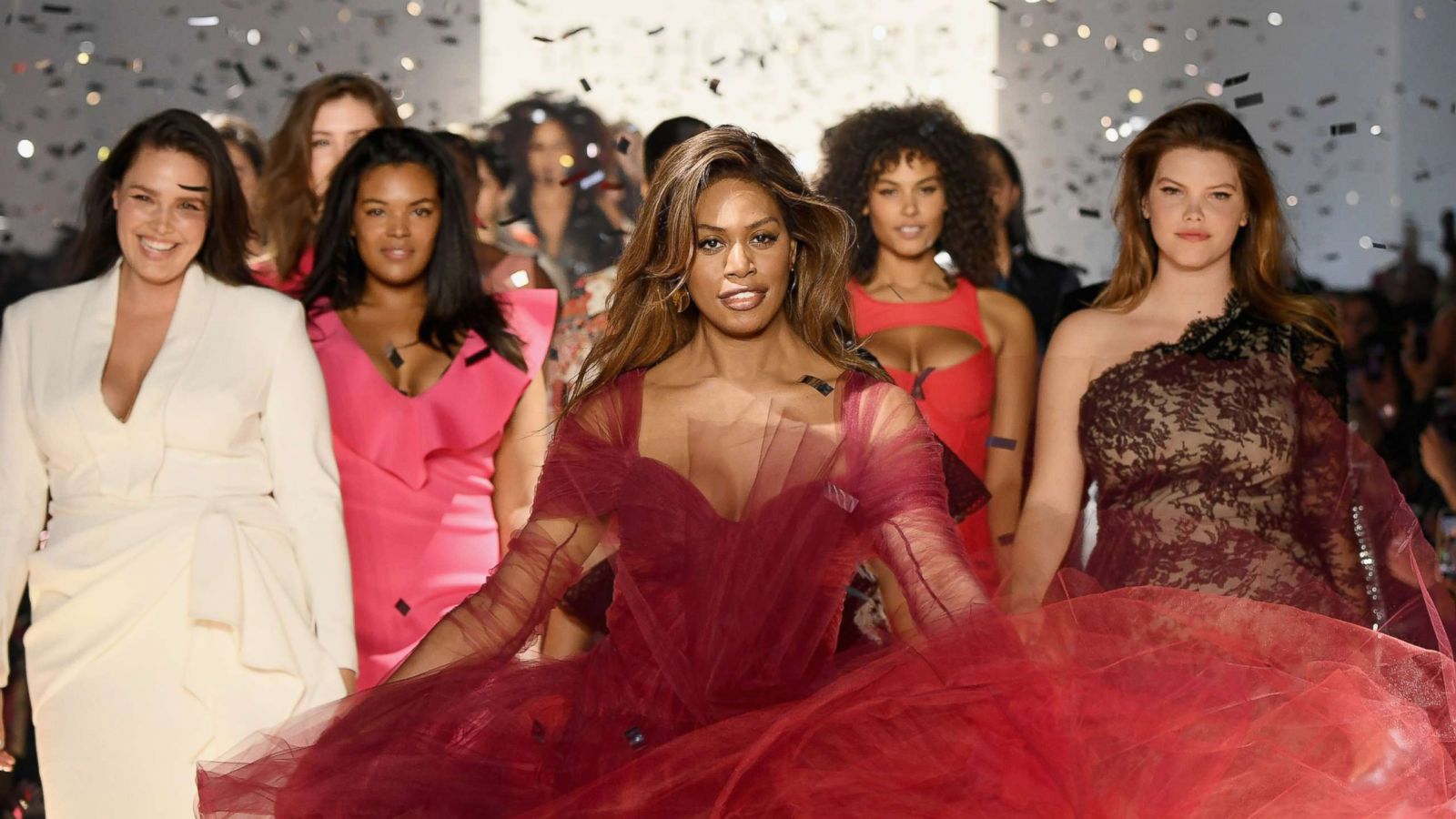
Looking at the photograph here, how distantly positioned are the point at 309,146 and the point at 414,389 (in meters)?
1.36

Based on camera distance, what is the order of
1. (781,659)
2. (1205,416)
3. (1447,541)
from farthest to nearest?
(1447,541) → (1205,416) → (781,659)

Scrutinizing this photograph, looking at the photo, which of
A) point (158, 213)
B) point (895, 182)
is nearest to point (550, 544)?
point (158, 213)

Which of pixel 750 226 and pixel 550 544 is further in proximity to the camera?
pixel 750 226

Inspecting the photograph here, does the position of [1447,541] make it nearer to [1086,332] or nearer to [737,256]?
[1086,332]

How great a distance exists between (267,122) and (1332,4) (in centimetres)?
367

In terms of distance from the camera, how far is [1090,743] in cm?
240

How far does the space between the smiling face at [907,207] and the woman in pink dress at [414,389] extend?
1039mm

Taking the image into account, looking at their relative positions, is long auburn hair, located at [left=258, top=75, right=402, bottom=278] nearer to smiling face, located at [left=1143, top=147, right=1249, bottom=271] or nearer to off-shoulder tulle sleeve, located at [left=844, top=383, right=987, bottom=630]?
smiling face, located at [left=1143, top=147, right=1249, bottom=271]

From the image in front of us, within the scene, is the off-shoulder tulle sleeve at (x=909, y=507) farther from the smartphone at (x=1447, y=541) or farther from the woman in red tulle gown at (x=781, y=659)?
the smartphone at (x=1447, y=541)

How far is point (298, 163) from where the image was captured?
557 centimetres

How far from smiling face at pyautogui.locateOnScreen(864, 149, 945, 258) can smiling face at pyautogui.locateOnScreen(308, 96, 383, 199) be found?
1.57 metres

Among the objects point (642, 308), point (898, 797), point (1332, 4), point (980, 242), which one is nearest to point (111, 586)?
point (642, 308)

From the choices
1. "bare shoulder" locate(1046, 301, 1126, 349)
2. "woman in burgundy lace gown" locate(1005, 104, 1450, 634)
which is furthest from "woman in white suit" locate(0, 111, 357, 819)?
"bare shoulder" locate(1046, 301, 1126, 349)

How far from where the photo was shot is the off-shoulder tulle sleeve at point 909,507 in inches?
110
